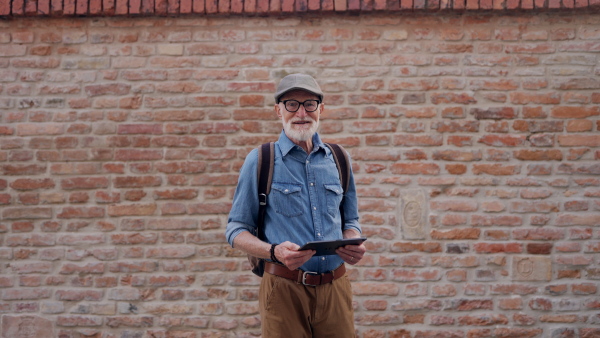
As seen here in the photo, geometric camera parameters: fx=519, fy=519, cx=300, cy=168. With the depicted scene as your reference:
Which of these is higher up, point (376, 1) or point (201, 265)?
point (376, 1)

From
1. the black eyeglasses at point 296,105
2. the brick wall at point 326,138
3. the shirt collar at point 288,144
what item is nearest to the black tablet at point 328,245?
the shirt collar at point 288,144

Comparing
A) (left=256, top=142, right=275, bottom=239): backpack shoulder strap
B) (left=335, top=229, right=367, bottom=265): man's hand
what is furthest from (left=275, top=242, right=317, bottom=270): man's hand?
(left=256, top=142, right=275, bottom=239): backpack shoulder strap

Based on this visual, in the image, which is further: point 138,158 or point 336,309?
point 138,158

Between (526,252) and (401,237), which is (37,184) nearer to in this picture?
(401,237)

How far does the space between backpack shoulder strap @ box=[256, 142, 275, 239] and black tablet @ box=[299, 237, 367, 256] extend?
42 centimetres

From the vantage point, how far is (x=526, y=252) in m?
4.18

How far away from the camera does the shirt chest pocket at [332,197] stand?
102 inches

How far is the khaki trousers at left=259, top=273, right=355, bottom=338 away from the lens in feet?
8.05

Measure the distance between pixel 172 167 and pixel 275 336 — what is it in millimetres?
2162

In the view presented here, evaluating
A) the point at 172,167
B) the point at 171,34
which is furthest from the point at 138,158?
the point at 171,34

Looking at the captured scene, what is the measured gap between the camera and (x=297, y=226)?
252 centimetres

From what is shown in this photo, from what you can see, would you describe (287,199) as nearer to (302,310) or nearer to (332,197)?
(332,197)

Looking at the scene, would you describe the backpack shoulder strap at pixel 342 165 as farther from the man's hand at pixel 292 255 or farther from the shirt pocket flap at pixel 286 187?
the man's hand at pixel 292 255

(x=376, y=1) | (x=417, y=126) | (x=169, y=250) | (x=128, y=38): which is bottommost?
(x=169, y=250)
